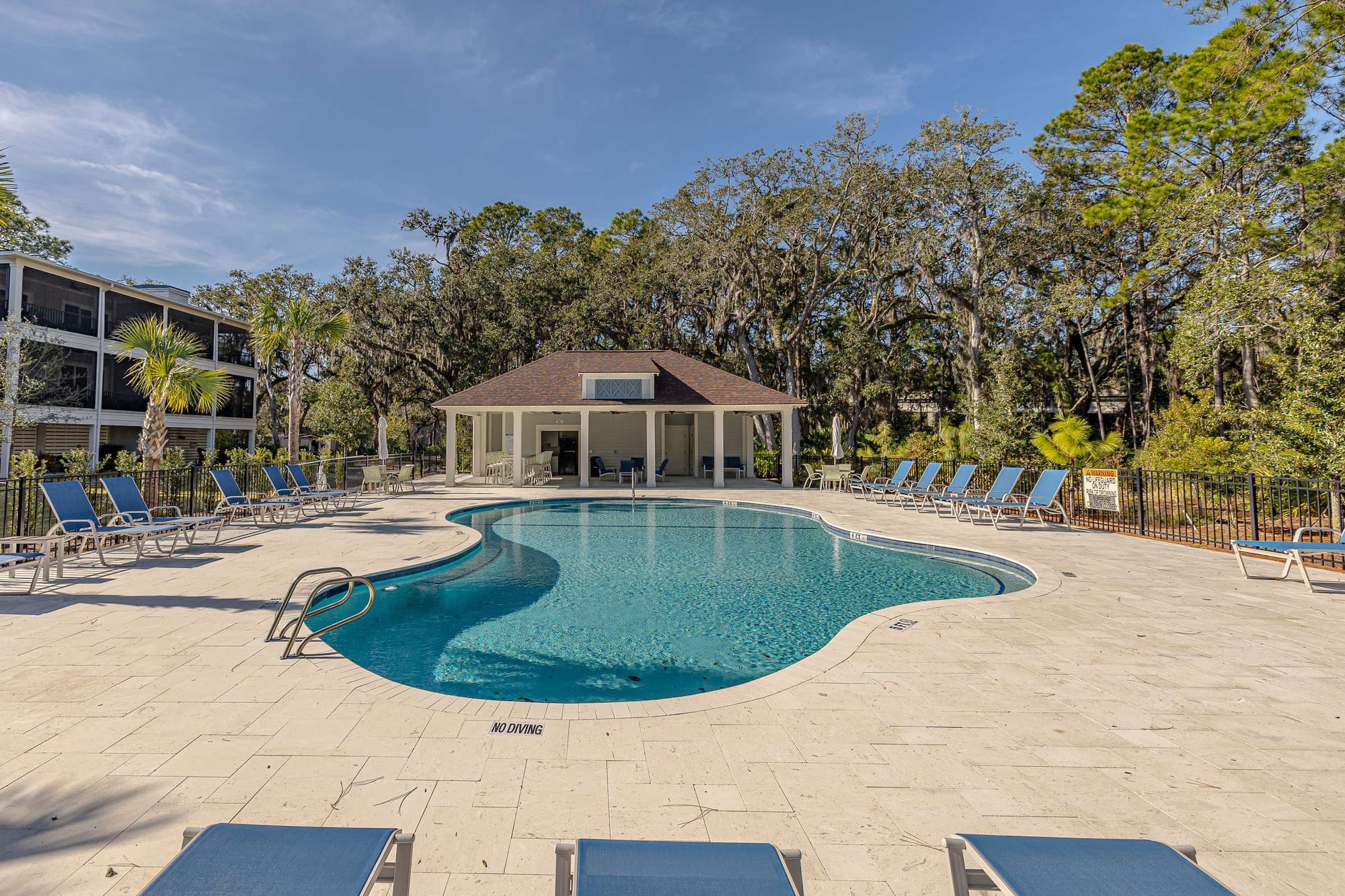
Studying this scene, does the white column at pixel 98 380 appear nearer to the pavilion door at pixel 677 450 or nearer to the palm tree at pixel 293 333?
the palm tree at pixel 293 333

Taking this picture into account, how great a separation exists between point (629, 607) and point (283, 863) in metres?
5.42

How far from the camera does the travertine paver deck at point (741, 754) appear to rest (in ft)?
7.77

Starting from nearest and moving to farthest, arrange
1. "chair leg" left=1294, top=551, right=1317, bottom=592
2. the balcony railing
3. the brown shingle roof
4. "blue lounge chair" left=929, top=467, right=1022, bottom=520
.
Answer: "chair leg" left=1294, top=551, right=1317, bottom=592 < "blue lounge chair" left=929, top=467, right=1022, bottom=520 < the brown shingle roof < the balcony railing

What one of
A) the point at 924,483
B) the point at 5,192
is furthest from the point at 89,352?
the point at 924,483

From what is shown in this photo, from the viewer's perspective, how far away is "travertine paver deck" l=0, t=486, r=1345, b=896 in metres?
2.37

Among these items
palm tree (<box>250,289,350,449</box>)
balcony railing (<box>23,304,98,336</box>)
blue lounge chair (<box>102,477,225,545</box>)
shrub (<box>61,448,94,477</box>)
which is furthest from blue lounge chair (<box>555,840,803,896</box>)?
balcony railing (<box>23,304,98,336</box>)

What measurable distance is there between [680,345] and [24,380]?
86.7ft

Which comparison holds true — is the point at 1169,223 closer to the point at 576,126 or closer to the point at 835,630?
the point at 835,630

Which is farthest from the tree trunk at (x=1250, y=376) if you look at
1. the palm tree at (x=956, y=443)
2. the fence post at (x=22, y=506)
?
the fence post at (x=22, y=506)

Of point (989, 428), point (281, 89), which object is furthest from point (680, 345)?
point (281, 89)

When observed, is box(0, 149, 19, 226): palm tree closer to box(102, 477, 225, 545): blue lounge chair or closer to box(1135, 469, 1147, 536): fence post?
box(102, 477, 225, 545): blue lounge chair

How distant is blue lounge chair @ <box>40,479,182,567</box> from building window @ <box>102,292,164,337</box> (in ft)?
81.1

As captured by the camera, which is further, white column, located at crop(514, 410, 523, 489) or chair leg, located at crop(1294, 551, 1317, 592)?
white column, located at crop(514, 410, 523, 489)

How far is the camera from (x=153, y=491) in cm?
1002
